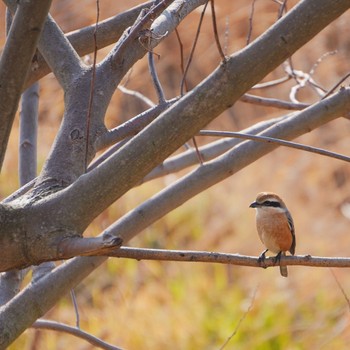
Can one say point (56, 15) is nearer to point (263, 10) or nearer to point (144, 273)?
point (263, 10)

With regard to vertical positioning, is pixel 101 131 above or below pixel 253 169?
below

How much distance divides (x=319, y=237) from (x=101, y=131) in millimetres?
5362

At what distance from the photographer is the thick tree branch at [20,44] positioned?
4.41ft

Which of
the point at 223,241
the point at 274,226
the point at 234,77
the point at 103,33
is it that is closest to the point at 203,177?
the point at 103,33

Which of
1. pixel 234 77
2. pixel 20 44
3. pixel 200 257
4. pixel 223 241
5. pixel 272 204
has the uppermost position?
pixel 223 241

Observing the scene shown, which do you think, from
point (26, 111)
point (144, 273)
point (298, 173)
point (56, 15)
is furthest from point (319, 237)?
point (26, 111)

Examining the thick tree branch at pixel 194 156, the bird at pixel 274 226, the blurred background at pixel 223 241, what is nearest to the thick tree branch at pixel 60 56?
the thick tree branch at pixel 194 156

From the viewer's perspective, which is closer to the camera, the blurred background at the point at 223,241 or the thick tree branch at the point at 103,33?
the thick tree branch at the point at 103,33

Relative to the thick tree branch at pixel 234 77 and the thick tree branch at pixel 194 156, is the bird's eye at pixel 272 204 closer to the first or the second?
the thick tree branch at pixel 194 156

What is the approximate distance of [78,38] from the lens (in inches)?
95.0

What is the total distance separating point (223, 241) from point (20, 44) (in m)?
5.74

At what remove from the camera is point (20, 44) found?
1351mm

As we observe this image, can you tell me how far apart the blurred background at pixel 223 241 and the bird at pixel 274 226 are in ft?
7.66

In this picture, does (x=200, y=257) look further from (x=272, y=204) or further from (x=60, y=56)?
(x=272, y=204)
